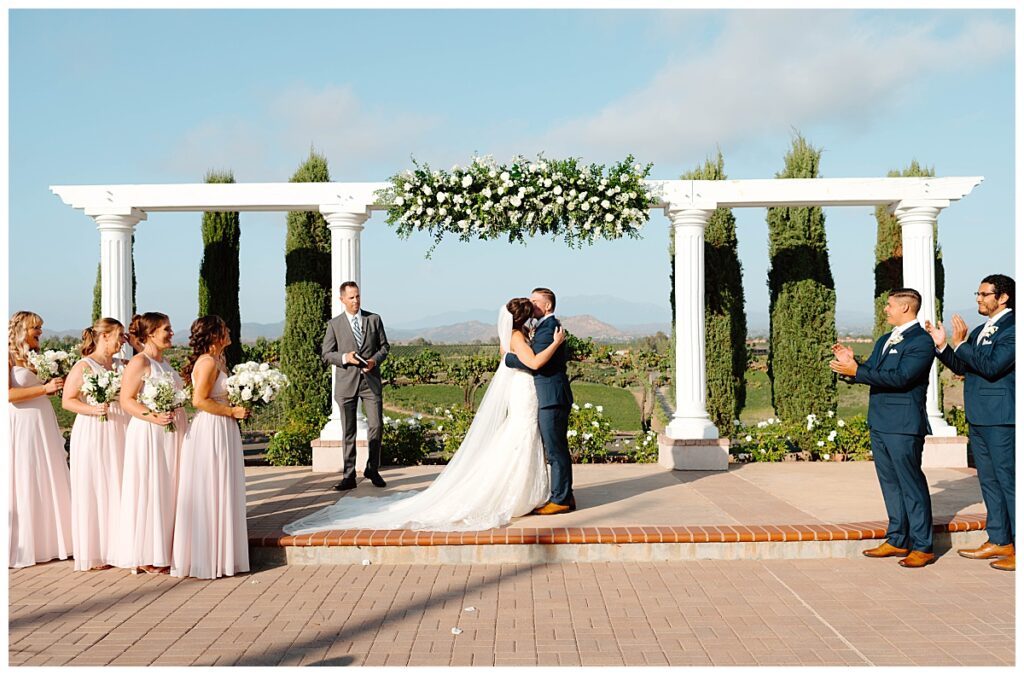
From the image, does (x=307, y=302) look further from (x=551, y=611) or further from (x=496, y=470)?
(x=551, y=611)

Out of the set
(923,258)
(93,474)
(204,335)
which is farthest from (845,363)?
(923,258)

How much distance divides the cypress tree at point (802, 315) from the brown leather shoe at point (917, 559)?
668 cm

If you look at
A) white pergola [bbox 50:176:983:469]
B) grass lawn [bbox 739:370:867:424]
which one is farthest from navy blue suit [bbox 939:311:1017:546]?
grass lawn [bbox 739:370:867:424]

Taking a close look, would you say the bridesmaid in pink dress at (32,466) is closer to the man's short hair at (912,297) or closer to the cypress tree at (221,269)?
the man's short hair at (912,297)

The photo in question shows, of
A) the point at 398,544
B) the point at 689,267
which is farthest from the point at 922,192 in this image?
the point at 398,544

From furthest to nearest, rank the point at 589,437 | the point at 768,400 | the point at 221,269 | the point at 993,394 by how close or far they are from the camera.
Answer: the point at 768,400, the point at 221,269, the point at 589,437, the point at 993,394

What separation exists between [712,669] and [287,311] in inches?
402

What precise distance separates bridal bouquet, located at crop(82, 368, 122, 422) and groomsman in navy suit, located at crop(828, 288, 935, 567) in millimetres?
4948

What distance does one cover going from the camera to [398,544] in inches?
239

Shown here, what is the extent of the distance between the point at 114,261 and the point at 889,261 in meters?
11.3

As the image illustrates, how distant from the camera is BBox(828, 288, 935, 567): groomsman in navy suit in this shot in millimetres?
5625

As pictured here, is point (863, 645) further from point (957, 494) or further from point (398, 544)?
point (957, 494)

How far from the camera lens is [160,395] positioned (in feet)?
18.0

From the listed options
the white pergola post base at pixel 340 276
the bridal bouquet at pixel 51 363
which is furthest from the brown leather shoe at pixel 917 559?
the bridal bouquet at pixel 51 363
